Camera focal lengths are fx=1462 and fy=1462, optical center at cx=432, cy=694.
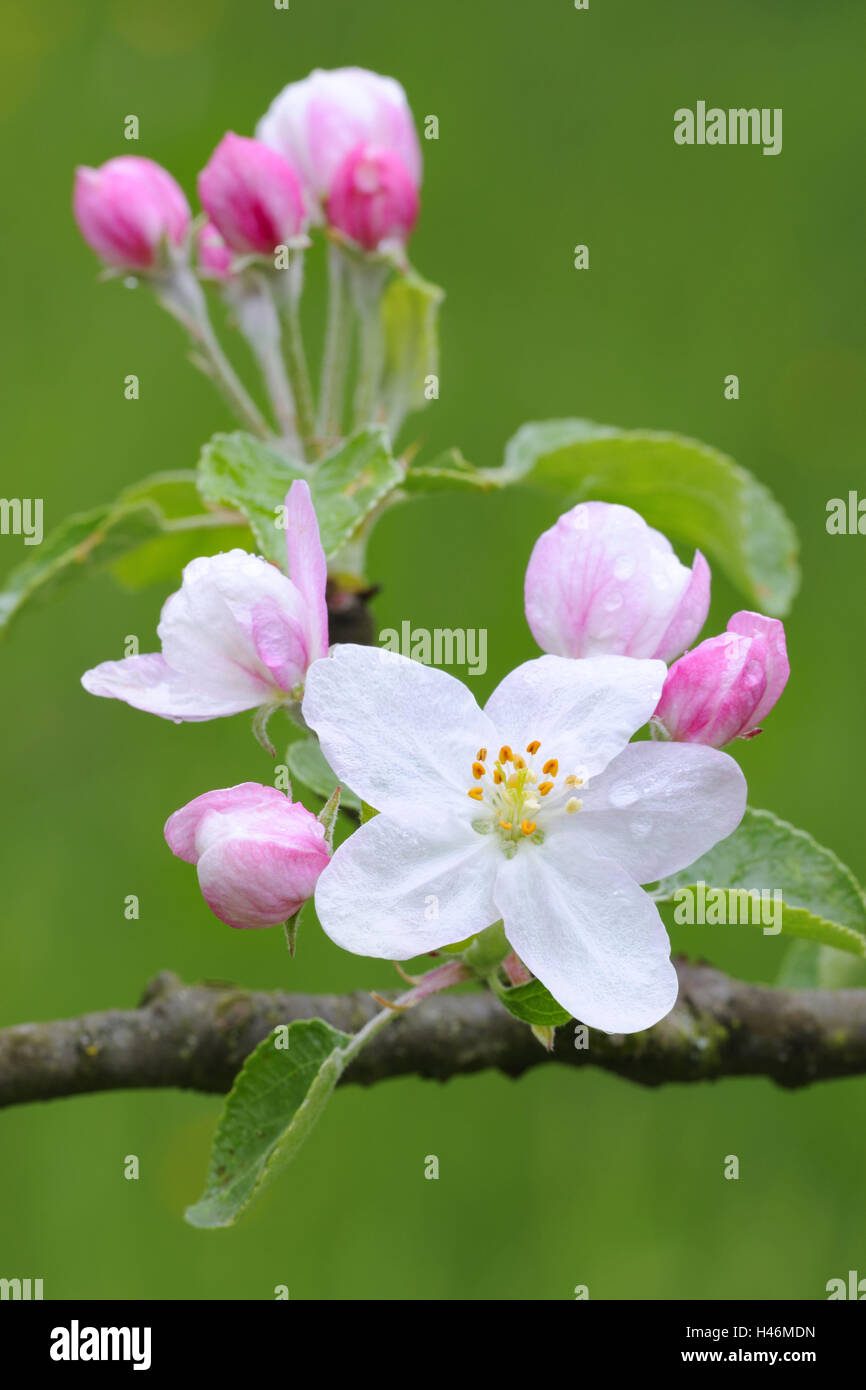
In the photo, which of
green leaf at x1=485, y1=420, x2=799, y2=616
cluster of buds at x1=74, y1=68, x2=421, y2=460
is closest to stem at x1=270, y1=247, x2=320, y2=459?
cluster of buds at x1=74, y1=68, x2=421, y2=460

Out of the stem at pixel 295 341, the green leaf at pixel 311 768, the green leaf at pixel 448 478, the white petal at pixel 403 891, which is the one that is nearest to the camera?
the white petal at pixel 403 891

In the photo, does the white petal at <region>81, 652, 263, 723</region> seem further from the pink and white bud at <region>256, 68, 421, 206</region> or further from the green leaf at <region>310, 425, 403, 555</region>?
the pink and white bud at <region>256, 68, 421, 206</region>

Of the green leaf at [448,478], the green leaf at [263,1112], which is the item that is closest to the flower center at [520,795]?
the green leaf at [263,1112]

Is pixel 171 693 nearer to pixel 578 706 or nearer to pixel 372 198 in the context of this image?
pixel 578 706

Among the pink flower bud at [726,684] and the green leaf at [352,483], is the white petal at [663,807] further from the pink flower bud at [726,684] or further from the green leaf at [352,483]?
the green leaf at [352,483]

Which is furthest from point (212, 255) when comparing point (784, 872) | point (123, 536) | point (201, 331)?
point (784, 872)

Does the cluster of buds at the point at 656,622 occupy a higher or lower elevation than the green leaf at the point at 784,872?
higher

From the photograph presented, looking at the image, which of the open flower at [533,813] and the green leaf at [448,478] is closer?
the open flower at [533,813]

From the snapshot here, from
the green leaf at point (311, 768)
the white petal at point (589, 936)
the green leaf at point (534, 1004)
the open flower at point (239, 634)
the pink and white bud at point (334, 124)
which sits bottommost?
the green leaf at point (534, 1004)
